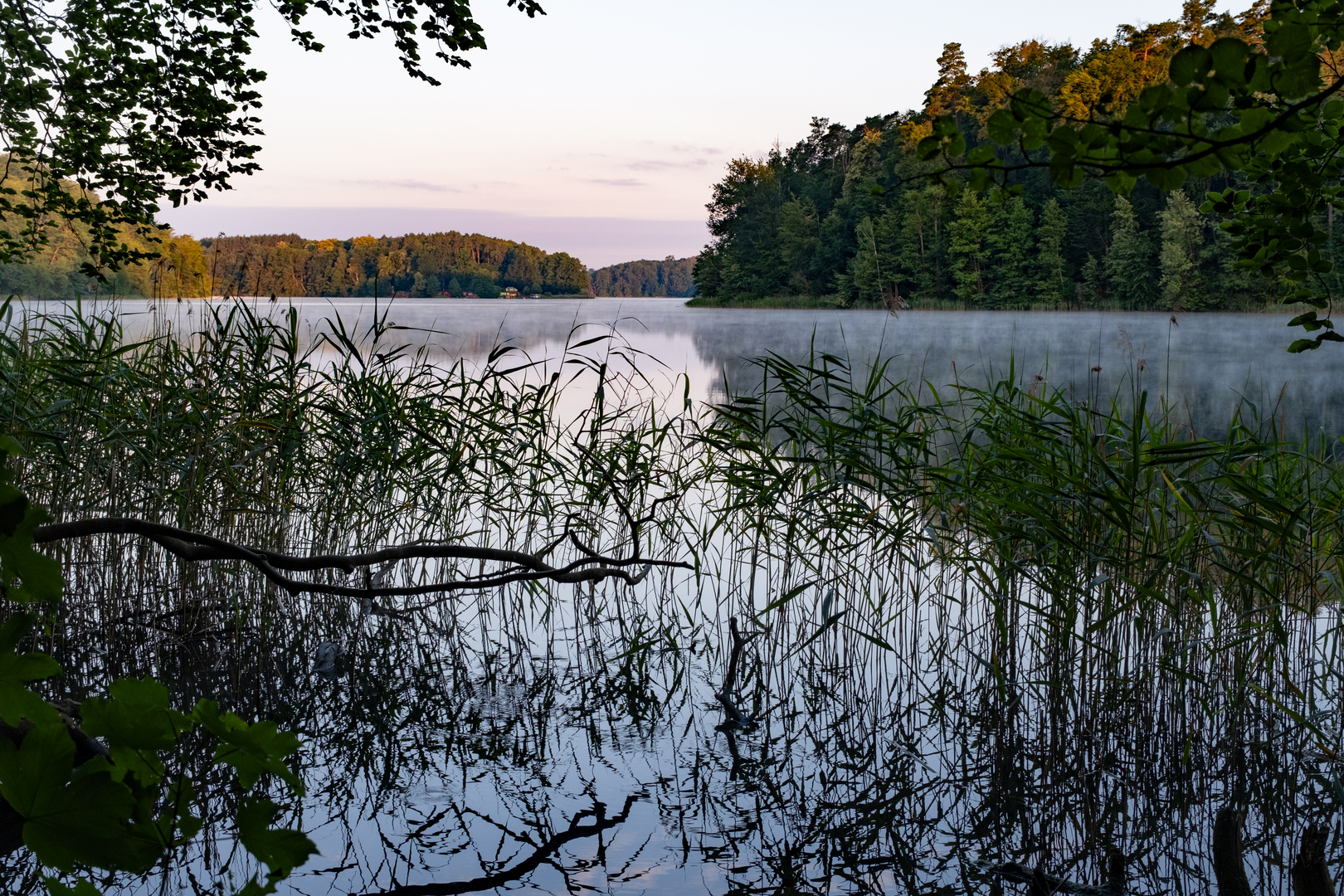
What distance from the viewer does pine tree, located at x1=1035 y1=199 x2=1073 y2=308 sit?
42.8 metres

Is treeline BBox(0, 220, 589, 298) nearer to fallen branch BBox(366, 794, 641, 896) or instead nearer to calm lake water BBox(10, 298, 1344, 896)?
calm lake water BBox(10, 298, 1344, 896)

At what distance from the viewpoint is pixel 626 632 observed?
557 cm

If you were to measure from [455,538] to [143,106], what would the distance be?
143 inches

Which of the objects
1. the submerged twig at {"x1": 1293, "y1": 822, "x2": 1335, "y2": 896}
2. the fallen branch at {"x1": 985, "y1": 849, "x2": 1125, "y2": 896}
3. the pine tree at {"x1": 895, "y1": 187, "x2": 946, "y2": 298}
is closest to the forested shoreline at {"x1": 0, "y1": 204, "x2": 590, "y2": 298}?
the fallen branch at {"x1": 985, "y1": 849, "x2": 1125, "y2": 896}

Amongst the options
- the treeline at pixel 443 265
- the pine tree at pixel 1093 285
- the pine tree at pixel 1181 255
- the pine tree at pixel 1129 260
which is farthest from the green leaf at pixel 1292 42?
the pine tree at pixel 1093 285

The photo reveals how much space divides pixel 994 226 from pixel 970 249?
5.15 ft

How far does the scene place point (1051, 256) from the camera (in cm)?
4322

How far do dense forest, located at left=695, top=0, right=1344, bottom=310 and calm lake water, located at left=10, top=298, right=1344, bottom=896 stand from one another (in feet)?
116

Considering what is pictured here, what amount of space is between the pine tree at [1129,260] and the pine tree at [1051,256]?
203cm

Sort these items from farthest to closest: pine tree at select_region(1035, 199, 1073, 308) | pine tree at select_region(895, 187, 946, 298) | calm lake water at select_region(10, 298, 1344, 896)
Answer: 1. pine tree at select_region(895, 187, 946, 298)
2. pine tree at select_region(1035, 199, 1073, 308)
3. calm lake water at select_region(10, 298, 1344, 896)

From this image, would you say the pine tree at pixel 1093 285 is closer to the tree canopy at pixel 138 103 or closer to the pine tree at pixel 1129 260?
the pine tree at pixel 1129 260

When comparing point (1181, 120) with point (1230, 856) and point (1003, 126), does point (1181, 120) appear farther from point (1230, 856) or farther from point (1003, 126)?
point (1230, 856)

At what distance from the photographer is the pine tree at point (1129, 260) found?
40.6m

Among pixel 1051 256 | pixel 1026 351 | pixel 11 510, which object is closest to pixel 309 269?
pixel 1026 351
